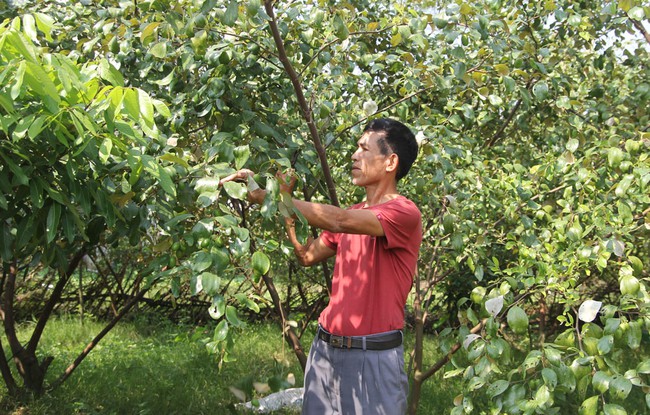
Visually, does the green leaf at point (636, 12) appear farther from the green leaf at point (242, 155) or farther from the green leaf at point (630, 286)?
the green leaf at point (242, 155)

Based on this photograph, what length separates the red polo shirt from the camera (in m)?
2.21

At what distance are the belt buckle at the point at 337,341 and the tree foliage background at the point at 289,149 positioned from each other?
0.38m

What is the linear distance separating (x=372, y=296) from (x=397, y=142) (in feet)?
1.80

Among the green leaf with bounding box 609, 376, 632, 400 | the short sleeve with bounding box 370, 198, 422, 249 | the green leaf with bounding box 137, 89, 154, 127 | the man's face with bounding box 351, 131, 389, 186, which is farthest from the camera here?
the man's face with bounding box 351, 131, 389, 186

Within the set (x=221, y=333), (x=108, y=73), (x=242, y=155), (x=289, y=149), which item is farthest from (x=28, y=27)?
(x=289, y=149)

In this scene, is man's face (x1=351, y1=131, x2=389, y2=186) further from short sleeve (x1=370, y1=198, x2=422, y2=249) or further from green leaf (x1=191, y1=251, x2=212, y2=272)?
green leaf (x1=191, y1=251, x2=212, y2=272)

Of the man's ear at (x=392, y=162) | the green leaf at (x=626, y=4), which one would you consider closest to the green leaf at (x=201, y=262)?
the man's ear at (x=392, y=162)

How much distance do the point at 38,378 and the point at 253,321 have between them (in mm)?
3083

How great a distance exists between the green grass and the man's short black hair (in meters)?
1.34

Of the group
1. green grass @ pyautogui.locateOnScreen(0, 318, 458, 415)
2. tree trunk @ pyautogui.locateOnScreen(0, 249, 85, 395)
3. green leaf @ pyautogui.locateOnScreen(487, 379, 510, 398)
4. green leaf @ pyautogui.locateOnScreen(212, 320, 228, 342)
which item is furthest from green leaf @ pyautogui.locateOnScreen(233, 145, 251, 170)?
tree trunk @ pyautogui.locateOnScreen(0, 249, 85, 395)

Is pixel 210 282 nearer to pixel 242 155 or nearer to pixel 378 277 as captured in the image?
pixel 242 155

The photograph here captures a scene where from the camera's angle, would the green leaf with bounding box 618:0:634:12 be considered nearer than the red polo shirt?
No

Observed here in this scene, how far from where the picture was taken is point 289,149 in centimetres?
239

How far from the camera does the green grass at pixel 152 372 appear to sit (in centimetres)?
417
